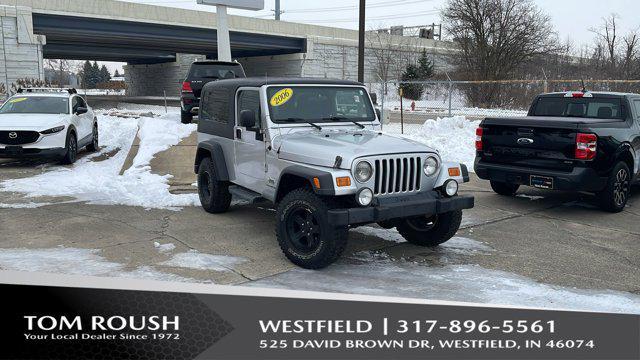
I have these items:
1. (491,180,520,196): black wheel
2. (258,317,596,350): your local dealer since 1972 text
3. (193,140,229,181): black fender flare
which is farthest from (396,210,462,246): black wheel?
(491,180,520,196): black wheel

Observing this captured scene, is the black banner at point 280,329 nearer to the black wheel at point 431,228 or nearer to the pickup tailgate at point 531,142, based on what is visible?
the black wheel at point 431,228

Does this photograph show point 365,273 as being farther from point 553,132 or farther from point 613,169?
point 613,169

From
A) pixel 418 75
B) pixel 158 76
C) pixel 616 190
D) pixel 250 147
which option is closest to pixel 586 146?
pixel 616 190

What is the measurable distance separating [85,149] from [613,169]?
42.4ft

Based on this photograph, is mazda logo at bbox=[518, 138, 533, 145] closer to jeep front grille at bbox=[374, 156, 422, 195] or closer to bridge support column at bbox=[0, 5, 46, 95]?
jeep front grille at bbox=[374, 156, 422, 195]

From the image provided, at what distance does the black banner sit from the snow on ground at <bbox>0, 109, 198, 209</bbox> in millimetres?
4527

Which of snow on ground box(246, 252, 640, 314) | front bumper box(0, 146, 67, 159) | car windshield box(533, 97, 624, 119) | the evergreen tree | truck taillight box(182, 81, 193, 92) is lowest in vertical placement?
snow on ground box(246, 252, 640, 314)

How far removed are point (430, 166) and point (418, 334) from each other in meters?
A: 2.41

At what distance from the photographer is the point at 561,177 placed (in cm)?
802

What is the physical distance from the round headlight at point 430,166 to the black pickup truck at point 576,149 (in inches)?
118

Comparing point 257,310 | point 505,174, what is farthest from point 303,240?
point 505,174

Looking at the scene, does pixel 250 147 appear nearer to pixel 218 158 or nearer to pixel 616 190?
pixel 218 158

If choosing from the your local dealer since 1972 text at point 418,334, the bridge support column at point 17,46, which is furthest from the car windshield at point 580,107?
the bridge support column at point 17,46

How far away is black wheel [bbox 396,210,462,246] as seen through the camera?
629 centimetres
